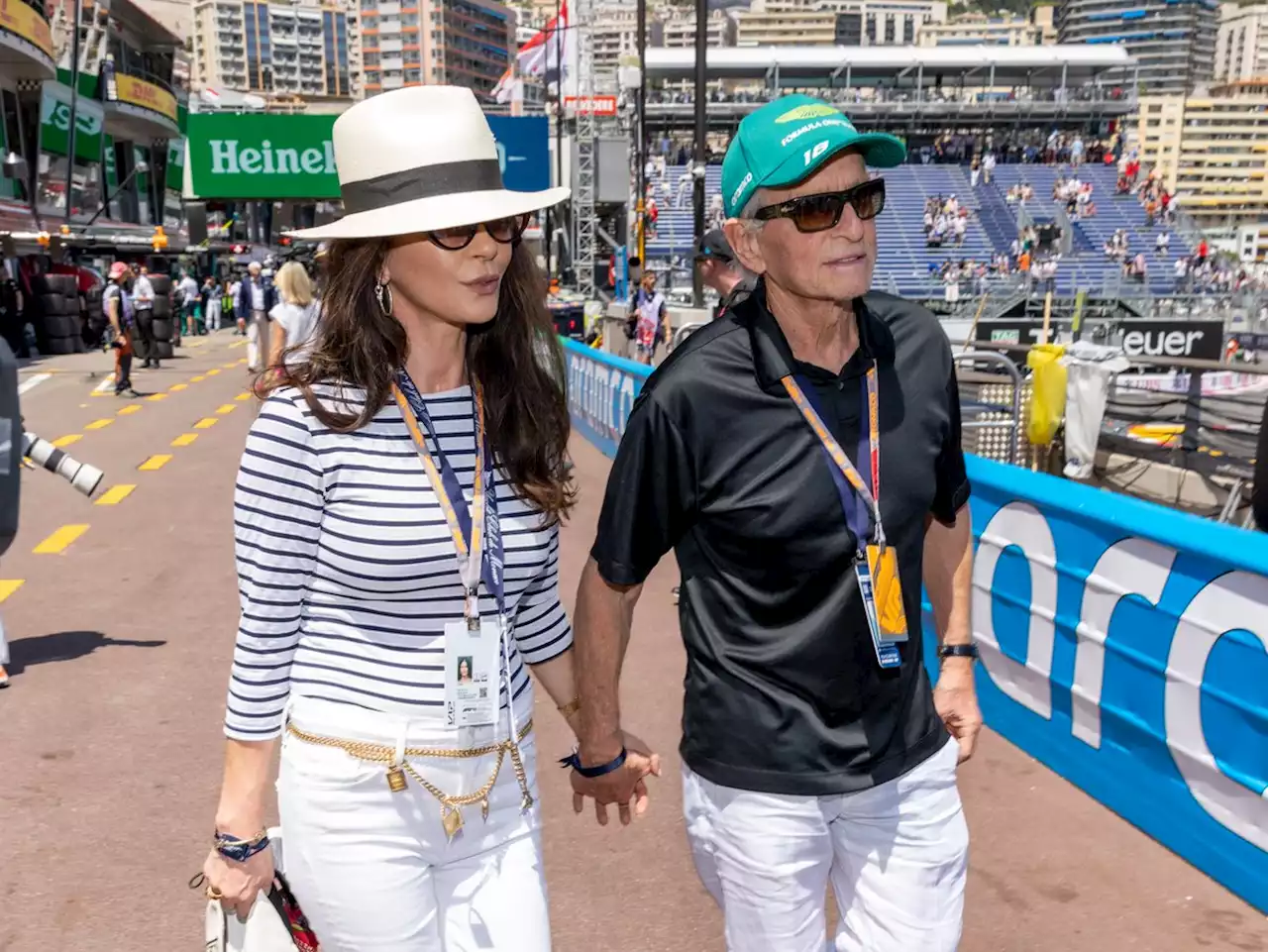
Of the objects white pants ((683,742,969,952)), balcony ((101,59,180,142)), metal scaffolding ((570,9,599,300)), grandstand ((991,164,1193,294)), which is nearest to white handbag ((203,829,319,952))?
white pants ((683,742,969,952))

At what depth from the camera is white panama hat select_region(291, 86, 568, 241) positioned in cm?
207

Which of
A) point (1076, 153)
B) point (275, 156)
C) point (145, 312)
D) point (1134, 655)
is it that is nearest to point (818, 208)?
point (1134, 655)

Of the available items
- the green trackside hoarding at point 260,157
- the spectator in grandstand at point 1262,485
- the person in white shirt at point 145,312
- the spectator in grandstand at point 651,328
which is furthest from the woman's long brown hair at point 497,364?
the green trackside hoarding at point 260,157

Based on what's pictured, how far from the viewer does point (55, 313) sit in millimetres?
26141

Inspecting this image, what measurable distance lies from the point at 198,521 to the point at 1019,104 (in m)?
62.4

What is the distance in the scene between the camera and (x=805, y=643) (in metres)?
2.15

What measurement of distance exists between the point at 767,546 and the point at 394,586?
2.13ft

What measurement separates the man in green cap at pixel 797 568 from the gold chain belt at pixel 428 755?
0.29 metres

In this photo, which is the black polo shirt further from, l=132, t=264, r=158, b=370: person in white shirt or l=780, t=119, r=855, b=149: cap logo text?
l=132, t=264, r=158, b=370: person in white shirt

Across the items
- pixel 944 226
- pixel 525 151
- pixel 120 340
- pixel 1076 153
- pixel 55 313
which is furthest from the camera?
pixel 1076 153

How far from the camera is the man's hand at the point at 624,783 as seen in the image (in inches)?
92.7

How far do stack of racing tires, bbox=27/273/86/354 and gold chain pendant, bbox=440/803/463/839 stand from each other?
27.1 m

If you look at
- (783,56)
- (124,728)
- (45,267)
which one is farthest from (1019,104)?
(124,728)

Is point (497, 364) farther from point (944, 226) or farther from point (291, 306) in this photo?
point (944, 226)
